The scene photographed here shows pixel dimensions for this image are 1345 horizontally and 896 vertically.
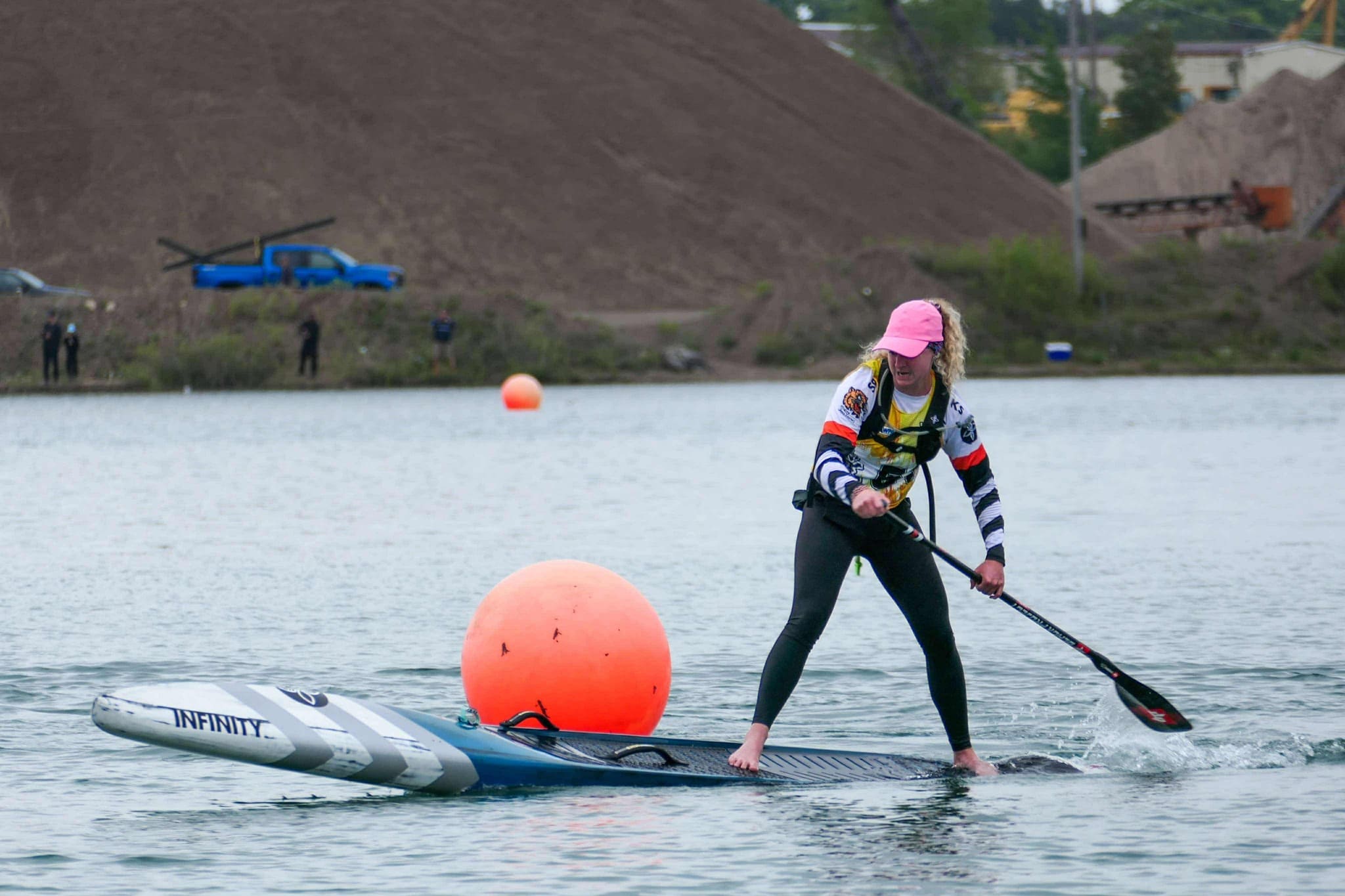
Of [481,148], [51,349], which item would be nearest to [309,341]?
[51,349]

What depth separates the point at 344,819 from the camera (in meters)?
7.73

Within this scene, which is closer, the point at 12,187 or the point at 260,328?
the point at 260,328

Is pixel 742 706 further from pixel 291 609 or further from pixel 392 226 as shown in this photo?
pixel 392 226

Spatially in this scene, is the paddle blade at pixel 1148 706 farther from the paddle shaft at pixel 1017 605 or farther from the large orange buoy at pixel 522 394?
the large orange buoy at pixel 522 394

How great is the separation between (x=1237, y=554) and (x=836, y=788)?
8.42m

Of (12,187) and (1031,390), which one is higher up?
(12,187)

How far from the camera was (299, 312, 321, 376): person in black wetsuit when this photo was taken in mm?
52062

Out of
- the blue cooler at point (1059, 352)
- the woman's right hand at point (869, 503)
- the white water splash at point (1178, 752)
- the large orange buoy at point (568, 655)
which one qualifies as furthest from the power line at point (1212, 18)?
the woman's right hand at point (869, 503)

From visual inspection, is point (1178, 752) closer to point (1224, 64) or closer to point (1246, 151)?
point (1246, 151)

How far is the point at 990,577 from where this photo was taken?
26.2ft

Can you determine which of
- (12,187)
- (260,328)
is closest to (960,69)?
(12,187)

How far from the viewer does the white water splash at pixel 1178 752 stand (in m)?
8.65

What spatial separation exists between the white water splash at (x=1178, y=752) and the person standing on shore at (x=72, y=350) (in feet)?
152

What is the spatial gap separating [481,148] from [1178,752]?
68116 millimetres
